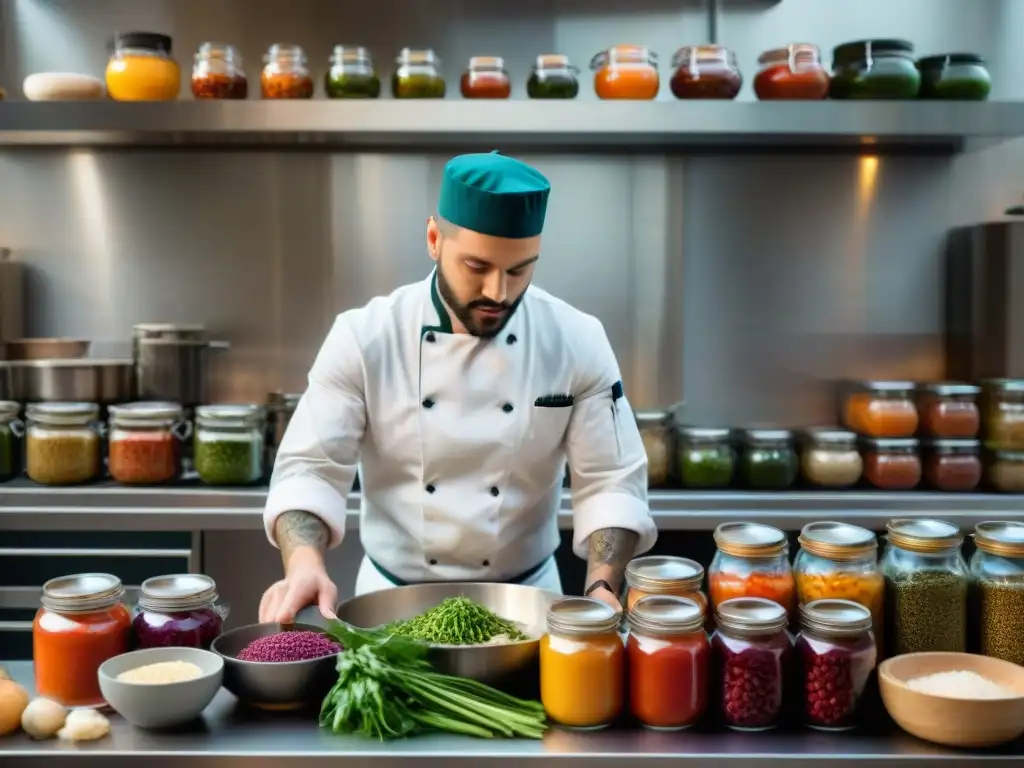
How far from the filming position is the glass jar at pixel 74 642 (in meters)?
1.39

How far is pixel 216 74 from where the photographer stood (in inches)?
123

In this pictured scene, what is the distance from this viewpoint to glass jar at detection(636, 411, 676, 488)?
3.15 meters

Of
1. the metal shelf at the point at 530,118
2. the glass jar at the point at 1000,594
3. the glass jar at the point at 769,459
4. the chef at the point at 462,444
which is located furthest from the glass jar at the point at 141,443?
the glass jar at the point at 1000,594

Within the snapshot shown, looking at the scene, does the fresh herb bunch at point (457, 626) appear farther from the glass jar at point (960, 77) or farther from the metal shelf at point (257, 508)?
the glass jar at point (960, 77)

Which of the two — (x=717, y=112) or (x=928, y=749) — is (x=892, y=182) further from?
(x=928, y=749)

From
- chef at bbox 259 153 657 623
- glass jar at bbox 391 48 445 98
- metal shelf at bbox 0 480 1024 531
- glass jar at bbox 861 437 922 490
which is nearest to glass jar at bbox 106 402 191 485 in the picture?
metal shelf at bbox 0 480 1024 531

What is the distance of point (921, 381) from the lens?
3.45m

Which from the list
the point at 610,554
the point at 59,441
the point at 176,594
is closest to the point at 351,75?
the point at 59,441

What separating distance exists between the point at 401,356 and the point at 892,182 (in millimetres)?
2159

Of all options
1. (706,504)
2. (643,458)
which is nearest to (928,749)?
(643,458)

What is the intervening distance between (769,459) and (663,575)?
174 cm

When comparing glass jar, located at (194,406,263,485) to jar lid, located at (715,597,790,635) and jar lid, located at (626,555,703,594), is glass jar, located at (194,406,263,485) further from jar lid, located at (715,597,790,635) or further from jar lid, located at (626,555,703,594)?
jar lid, located at (715,597,790,635)

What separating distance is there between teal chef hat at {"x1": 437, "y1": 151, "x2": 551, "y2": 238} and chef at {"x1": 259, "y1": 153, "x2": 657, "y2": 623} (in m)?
0.22

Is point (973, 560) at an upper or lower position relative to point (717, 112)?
lower
